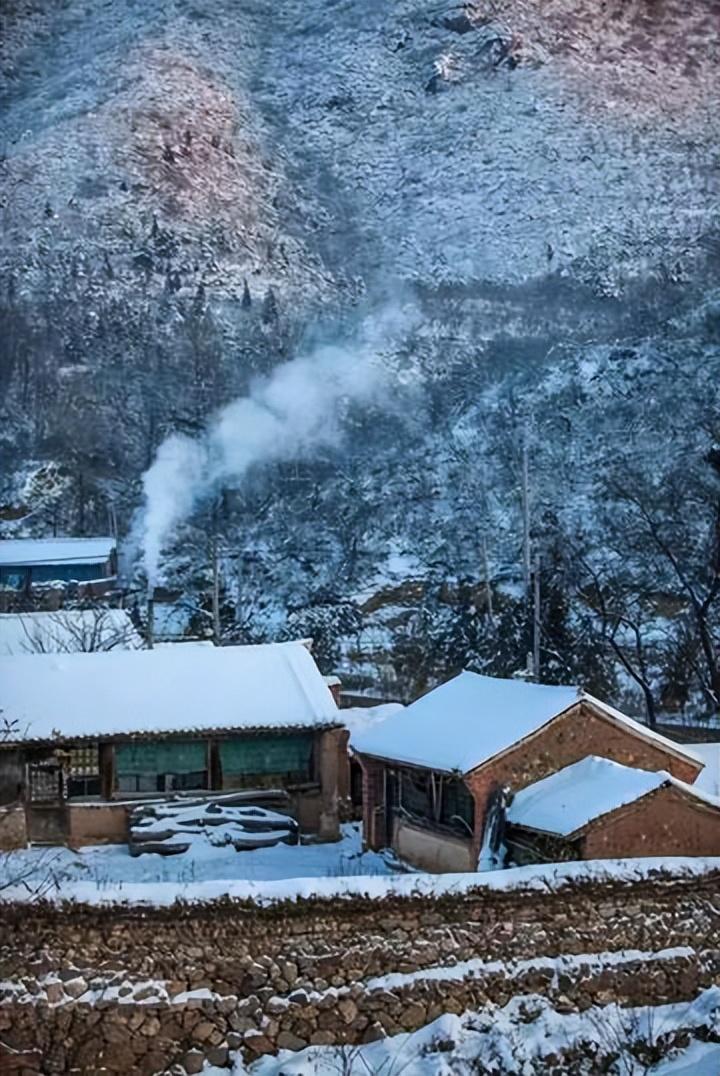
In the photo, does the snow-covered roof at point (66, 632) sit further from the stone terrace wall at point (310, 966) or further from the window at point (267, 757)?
the stone terrace wall at point (310, 966)

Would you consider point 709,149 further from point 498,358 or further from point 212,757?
point 212,757

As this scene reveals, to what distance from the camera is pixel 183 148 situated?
221ft

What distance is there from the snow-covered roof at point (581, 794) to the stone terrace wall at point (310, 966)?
1.98 metres

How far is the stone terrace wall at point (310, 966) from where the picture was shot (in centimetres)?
859

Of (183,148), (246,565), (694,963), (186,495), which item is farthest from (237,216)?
(694,963)

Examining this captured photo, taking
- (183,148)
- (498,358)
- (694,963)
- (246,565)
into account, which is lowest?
(246,565)

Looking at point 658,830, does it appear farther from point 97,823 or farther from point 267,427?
point 267,427

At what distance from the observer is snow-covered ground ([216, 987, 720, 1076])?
8.83 m

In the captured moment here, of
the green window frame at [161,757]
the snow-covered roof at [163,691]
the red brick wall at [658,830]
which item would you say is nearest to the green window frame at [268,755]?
the green window frame at [161,757]

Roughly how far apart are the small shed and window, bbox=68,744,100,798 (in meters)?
7.31

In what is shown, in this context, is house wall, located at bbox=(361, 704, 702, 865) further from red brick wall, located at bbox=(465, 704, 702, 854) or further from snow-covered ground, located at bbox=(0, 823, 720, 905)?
snow-covered ground, located at bbox=(0, 823, 720, 905)

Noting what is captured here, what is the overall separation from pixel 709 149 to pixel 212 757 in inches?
2402

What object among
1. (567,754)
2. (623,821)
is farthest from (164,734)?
(623,821)

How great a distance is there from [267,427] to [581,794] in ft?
135
